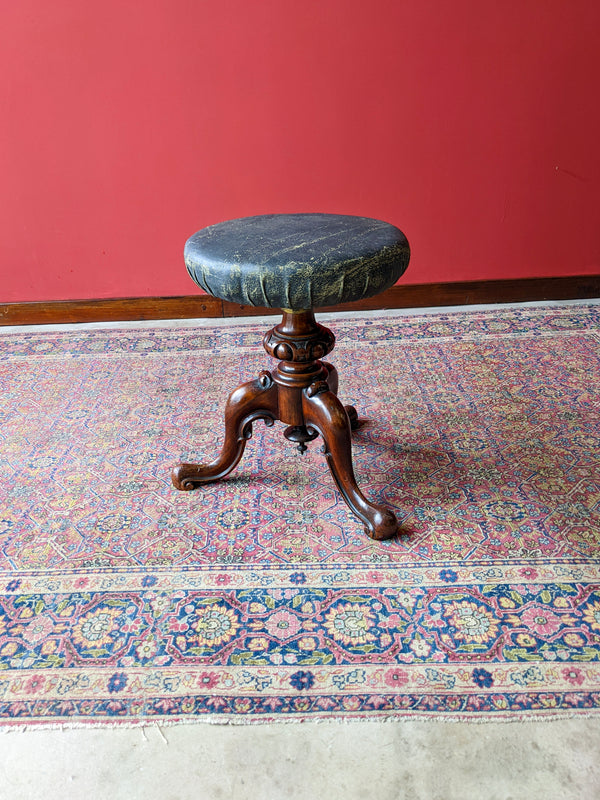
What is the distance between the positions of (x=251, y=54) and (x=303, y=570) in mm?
2141

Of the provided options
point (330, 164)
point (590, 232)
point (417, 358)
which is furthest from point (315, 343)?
point (590, 232)

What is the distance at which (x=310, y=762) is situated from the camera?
106 centimetres

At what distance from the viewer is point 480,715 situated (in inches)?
44.1

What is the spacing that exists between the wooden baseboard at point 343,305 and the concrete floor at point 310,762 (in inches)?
83.5

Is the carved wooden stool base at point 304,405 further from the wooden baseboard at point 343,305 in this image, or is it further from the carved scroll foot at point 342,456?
the wooden baseboard at point 343,305

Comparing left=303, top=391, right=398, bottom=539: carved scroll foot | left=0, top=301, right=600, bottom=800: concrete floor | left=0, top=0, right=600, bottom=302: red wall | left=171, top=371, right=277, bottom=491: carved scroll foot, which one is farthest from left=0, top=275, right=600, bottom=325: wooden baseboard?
left=0, top=301, right=600, bottom=800: concrete floor

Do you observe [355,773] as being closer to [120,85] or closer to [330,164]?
[330,164]

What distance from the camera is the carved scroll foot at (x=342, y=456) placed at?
60.0 inches

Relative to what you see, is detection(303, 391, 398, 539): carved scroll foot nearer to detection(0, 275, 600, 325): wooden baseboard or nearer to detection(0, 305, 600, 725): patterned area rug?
detection(0, 305, 600, 725): patterned area rug

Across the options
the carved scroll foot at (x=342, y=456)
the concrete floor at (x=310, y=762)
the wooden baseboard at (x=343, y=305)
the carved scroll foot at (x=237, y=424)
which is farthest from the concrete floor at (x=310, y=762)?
the wooden baseboard at (x=343, y=305)

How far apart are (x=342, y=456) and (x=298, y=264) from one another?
20.0 inches

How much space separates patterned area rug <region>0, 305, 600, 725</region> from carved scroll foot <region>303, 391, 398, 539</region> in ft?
0.17

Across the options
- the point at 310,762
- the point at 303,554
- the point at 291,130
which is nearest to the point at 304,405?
the point at 303,554

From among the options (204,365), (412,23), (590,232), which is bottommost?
(204,365)
